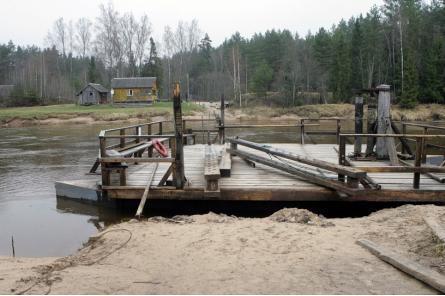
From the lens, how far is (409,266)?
467cm

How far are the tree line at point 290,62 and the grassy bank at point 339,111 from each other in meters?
1.44

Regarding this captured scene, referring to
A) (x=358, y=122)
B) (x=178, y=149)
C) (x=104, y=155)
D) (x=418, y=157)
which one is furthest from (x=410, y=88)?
(x=104, y=155)

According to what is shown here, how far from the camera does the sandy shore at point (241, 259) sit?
445 cm

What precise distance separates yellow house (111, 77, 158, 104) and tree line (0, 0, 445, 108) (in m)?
8.39

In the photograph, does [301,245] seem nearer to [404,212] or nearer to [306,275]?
[306,275]

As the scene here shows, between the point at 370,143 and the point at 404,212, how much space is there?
3.76 m

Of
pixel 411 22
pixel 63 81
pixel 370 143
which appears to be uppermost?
pixel 411 22

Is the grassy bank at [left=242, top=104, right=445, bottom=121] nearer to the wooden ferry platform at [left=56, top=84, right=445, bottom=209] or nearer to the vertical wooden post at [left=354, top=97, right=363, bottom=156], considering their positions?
the vertical wooden post at [left=354, top=97, right=363, bottom=156]

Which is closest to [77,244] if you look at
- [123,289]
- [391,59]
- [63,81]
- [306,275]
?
[123,289]

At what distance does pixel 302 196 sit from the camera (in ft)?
27.4

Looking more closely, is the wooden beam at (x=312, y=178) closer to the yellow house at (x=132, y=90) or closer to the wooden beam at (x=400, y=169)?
the wooden beam at (x=400, y=169)

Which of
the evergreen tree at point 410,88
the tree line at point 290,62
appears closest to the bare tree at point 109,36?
the tree line at point 290,62

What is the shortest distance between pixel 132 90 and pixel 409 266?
58.1m

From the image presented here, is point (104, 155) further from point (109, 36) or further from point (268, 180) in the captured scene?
point (109, 36)
